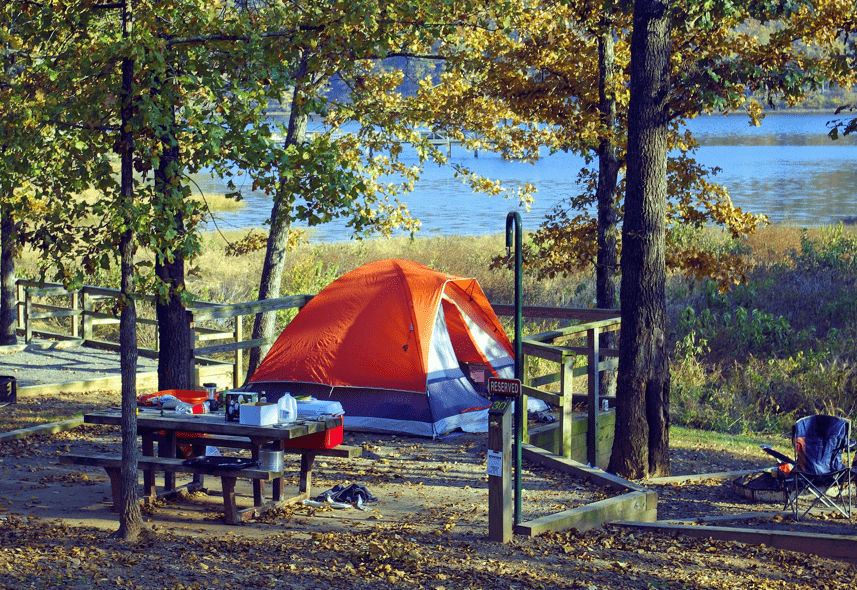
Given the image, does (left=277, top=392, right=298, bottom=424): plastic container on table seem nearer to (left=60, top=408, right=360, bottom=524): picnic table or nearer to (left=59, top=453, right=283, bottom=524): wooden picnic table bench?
(left=60, top=408, right=360, bottom=524): picnic table

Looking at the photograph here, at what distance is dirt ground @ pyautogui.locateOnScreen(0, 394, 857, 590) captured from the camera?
5484mm

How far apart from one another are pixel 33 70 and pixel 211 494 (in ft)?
12.1

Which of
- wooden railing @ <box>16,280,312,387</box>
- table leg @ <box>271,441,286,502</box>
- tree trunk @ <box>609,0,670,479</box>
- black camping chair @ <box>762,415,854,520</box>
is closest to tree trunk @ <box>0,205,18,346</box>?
wooden railing @ <box>16,280,312,387</box>

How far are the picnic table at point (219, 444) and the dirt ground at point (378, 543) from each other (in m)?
0.18

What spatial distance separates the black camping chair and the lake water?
16.0m

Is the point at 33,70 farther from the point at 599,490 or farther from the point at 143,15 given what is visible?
the point at 599,490

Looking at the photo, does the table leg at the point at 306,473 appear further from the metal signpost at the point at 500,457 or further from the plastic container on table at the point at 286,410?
the metal signpost at the point at 500,457

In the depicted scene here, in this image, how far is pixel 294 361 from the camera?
1044cm

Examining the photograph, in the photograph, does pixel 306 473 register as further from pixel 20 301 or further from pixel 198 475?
pixel 20 301

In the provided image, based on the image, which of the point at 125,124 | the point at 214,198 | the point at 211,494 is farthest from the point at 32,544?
the point at 214,198

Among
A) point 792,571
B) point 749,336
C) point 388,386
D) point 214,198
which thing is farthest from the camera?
point 214,198

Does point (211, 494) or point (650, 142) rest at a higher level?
point (650, 142)

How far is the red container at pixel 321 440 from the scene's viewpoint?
284 inches

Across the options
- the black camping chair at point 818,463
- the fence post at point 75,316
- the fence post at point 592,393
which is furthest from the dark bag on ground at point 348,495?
the fence post at point 75,316
